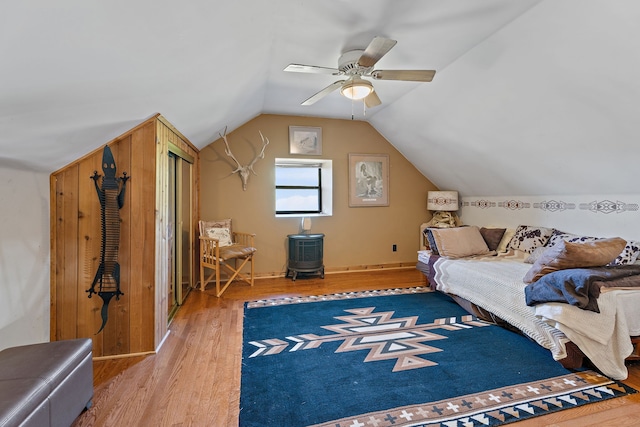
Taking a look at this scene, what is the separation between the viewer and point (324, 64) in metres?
2.99

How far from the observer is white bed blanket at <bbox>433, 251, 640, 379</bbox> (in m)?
2.09

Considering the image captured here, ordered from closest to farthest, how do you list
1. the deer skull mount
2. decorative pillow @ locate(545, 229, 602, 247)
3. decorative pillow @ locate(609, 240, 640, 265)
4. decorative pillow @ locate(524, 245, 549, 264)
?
1. decorative pillow @ locate(609, 240, 640, 265)
2. decorative pillow @ locate(545, 229, 602, 247)
3. decorative pillow @ locate(524, 245, 549, 264)
4. the deer skull mount

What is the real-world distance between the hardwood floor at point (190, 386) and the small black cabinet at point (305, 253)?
57.1 inches

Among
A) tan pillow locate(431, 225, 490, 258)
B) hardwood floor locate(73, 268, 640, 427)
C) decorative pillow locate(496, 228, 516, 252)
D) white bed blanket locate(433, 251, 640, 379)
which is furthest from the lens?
decorative pillow locate(496, 228, 516, 252)

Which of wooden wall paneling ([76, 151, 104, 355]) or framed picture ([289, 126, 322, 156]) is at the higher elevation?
framed picture ([289, 126, 322, 156])

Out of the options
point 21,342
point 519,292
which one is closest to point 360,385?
point 519,292

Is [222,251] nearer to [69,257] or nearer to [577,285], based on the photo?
[69,257]

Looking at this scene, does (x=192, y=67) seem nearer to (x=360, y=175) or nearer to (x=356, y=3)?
(x=356, y=3)

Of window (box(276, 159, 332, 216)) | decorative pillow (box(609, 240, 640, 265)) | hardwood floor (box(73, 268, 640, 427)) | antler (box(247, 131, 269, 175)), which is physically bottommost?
hardwood floor (box(73, 268, 640, 427))

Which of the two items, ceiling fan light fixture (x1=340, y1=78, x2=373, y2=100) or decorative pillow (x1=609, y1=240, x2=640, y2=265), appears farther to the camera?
decorative pillow (x1=609, y1=240, x2=640, y2=265)

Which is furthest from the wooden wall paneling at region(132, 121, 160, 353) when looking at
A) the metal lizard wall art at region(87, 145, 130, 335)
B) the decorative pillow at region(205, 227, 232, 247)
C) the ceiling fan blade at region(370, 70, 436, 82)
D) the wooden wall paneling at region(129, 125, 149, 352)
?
the ceiling fan blade at region(370, 70, 436, 82)

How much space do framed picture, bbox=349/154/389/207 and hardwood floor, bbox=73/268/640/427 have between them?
280 cm

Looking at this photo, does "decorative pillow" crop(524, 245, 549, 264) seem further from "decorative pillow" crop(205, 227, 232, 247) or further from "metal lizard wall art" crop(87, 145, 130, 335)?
"metal lizard wall art" crop(87, 145, 130, 335)

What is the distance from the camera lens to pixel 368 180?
5.23 m
